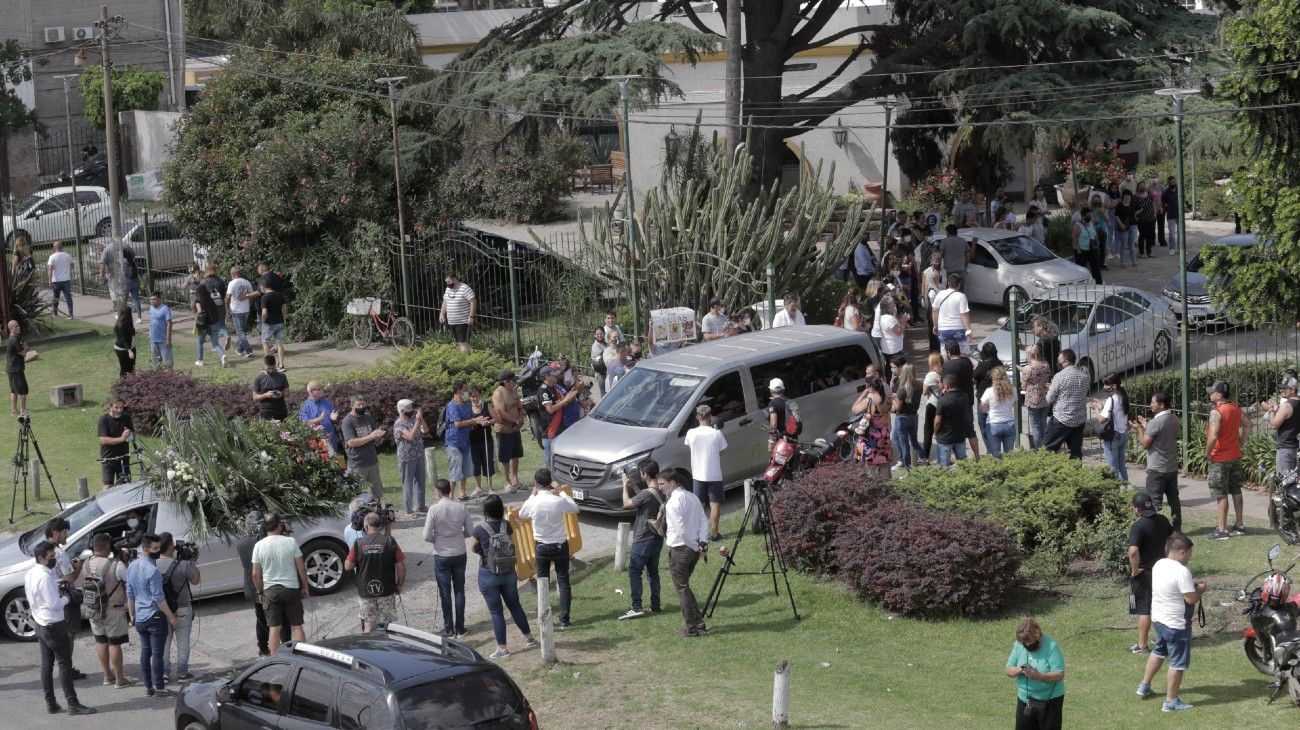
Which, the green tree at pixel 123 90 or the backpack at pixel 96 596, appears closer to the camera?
the backpack at pixel 96 596

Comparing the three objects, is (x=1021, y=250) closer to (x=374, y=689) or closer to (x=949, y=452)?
(x=949, y=452)

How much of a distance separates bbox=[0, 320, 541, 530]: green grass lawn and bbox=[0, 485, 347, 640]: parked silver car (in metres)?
3.10

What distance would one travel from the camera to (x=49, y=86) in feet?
173

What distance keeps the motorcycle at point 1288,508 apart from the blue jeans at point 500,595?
7.34 metres

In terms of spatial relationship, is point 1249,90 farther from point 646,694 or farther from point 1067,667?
point 646,694

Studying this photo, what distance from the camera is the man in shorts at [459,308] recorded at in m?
25.3

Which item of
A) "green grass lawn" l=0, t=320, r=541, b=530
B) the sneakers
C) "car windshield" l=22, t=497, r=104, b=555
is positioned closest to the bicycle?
"green grass lawn" l=0, t=320, r=541, b=530

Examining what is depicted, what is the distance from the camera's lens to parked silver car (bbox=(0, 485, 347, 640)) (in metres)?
15.2

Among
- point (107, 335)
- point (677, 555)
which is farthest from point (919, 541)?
point (107, 335)

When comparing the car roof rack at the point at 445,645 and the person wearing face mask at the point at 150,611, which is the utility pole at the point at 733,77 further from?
the car roof rack at the point at 445,645

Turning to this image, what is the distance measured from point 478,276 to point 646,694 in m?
16.0

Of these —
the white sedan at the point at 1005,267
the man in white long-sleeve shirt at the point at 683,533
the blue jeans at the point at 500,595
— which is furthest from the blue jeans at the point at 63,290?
the man in white long-sleeve shirt at the point at 683,533

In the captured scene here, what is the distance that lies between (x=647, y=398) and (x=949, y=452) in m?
3.53

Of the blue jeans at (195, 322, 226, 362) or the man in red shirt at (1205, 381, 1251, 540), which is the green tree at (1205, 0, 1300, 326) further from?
the blue jeans at (195, 322, 226, 362)
